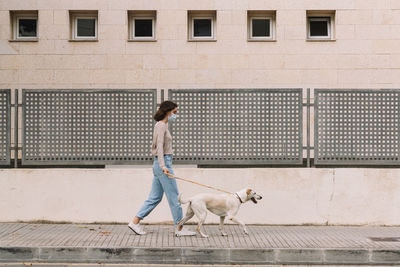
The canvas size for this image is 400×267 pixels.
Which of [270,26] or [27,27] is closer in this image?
[270,26]

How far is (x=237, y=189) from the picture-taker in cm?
1011

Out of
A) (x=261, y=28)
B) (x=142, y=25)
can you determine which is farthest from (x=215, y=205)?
(x=142, y=25)

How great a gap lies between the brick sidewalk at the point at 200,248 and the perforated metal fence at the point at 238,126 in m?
1.97

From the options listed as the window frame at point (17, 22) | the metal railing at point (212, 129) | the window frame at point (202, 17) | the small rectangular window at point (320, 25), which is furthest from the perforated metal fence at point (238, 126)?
the window frame at point (17, 22)

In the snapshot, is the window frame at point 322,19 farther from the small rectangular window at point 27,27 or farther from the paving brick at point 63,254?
the paving brick at point 63,254

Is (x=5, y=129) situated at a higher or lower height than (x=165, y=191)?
higher

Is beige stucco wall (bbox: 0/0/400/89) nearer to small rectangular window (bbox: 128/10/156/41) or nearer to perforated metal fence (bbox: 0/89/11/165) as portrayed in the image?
small rectangular window (bbox: 128/10/156/41)

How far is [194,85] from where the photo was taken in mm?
16312

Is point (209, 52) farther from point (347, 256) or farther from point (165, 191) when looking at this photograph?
point (347, 256)

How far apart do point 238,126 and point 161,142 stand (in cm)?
228

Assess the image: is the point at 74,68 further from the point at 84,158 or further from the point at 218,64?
the point at 84,158

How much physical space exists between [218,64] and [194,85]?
35.8 inches

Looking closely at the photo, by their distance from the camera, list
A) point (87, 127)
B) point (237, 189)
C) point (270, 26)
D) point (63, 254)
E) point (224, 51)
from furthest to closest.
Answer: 1. point (270, 26)
2. point (224, 51)
3. point (87, 127)
4. point (237, 189)
5. point (63, 254)

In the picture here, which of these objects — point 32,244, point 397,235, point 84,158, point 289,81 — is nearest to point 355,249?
point 397,235
